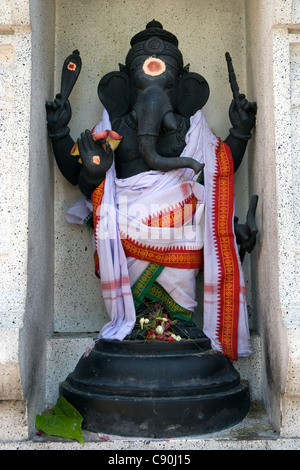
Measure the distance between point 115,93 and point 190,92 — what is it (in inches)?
15.7

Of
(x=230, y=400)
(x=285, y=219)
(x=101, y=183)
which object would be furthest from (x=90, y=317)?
(x=285, y=219)

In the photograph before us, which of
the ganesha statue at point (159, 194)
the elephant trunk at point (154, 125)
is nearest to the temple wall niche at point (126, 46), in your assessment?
the ganesha statue at point (159, 194)

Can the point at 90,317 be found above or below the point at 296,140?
below

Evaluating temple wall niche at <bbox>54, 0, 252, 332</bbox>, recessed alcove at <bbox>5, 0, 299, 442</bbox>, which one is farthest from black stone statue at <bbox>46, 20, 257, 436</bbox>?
temple wall niche at <bbox>54, 0, 252, 332</bbox>

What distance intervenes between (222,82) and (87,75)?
A: 0.78 metres

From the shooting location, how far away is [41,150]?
369cm

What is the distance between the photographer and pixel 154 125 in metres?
3.67

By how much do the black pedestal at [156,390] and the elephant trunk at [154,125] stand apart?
869mm

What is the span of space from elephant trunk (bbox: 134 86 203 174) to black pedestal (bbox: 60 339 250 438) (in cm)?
87

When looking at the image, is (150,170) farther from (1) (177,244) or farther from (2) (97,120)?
(2) (97,120)

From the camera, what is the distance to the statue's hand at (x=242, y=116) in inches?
151

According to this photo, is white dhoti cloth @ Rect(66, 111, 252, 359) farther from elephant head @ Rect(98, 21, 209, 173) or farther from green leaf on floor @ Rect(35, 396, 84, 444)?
green leaf on floor @ Rect(35, 396, 84, 444)

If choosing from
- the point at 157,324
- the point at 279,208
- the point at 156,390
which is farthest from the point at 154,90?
the point at 156,390
